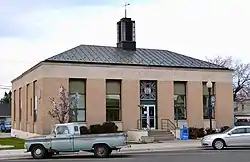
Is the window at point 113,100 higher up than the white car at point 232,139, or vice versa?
the window at point 113,100

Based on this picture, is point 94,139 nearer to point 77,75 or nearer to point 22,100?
point 77,75

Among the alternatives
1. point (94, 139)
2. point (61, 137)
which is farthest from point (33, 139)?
point (94, 139)

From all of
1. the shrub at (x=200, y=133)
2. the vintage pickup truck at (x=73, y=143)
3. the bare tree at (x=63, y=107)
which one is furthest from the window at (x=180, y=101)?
the vintage pickup truck at (x=73, y=143)

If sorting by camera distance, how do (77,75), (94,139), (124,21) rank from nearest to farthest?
(94,139) < (77,75) < (124,21)

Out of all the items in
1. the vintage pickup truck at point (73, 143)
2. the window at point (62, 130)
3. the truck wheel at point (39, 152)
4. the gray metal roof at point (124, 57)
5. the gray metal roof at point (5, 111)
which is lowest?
the truck wheel at point (39, 152)

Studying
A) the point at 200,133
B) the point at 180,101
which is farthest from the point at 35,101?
the point at 200,133

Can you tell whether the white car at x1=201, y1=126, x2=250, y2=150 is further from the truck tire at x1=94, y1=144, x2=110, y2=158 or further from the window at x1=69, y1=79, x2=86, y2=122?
the window at x1=69, y1=79, x2=86, y2=122

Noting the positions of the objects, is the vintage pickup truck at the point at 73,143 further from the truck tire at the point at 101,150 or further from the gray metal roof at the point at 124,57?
the gray metal roof at the point at 124,57

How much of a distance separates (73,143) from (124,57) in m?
21.6

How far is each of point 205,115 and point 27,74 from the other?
58.2 ft

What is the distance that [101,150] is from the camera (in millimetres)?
24672

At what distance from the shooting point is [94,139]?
24609 mm

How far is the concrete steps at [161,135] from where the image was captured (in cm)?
4074

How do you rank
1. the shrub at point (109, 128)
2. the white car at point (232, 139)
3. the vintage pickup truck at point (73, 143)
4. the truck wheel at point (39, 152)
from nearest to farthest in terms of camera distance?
the vintage pickup truck at point (73, 143) → the truck wheel at point (39, 152) → the white car at point (232, 139) → the shrub at point (109, 128)
